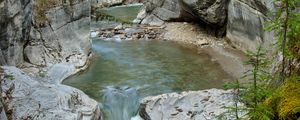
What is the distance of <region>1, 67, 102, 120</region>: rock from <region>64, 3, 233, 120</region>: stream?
143 centimetres

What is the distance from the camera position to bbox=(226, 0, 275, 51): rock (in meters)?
13.9

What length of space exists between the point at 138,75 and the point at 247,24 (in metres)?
4.87

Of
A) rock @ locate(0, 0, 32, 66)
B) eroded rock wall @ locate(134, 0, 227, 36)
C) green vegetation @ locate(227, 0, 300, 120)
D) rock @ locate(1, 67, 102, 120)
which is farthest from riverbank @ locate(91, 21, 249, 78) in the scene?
green vegetation @ locate(227, 0, 300, 120)

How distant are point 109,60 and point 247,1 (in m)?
5.23

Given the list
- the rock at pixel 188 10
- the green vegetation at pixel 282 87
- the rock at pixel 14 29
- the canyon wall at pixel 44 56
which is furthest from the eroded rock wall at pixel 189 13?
the green vegetation at pixel 282 87

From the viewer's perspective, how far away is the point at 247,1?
1498 centimetres

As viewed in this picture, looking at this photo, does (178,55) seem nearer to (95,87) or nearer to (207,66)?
(207,66)

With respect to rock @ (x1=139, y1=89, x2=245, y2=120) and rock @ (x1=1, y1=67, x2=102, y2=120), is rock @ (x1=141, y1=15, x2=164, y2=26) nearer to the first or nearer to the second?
rock @ (x1=139, y1=89, x2=245, y2=120)

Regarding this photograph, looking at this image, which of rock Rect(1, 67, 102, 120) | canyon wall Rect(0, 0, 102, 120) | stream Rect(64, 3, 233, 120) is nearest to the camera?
rock Rect(1, 67, 102, 120)

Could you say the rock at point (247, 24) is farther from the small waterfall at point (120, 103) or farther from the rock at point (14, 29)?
the rock at point (14, 29)

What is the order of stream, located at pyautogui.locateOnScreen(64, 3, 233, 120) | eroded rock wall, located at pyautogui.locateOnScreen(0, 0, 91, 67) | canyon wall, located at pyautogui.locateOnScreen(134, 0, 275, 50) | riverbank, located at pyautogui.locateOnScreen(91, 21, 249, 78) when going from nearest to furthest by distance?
stream, located at pyautogui.locateOnScreen(64, 3, 233, 120) < eroded rock wall, located at pyautogui.locateOnScreen(0, 0, 91, 67) < canyon wall, located at pyautogui.locateOnScreen(134, 0, 275, 50) < riverbank, located at pyautogui.locateOnScreen(91, 21, 249, 78)

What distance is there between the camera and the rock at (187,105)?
28.1 ft

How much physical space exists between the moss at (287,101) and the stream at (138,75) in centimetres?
673

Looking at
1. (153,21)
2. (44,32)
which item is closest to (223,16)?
(153,21)
